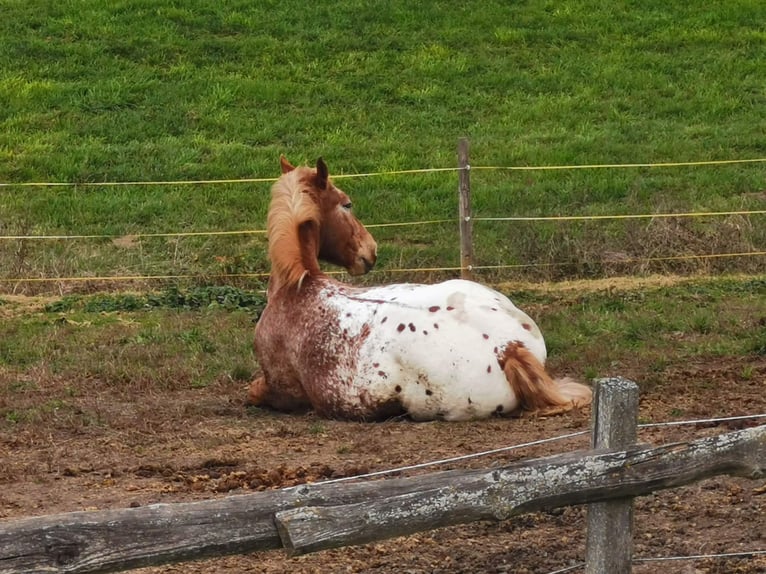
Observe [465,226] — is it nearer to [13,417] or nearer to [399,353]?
[399,353]

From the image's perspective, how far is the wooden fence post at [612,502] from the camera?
4.08 m

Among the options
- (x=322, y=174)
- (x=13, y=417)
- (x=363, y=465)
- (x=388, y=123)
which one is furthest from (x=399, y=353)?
(x=388, y=123)

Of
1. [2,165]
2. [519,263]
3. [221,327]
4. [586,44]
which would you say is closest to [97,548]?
[221,327]

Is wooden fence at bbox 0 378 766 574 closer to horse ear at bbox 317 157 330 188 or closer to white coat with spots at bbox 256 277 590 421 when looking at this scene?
white coat with spots at bbox 256 277 590 421

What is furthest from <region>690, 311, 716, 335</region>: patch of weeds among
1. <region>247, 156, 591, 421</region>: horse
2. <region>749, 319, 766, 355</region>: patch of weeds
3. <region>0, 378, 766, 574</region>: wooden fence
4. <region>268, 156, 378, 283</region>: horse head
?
<region>0, 378, 766, 574</region>: wooden fence

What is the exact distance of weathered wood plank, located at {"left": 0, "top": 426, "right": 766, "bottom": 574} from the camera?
339cm

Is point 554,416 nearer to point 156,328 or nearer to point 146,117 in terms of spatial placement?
point 156,328

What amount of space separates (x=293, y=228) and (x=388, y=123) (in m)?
10.1

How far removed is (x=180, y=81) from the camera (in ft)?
63.6

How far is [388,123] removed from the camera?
18.0m

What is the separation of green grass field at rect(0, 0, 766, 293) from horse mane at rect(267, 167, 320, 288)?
3.96 metres

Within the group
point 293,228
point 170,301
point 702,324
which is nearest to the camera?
point 293,228

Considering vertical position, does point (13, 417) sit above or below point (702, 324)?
below

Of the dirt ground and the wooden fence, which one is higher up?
the wooden fence
